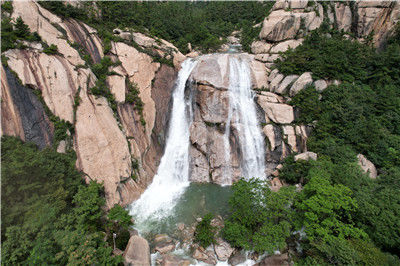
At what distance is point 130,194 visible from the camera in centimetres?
1328

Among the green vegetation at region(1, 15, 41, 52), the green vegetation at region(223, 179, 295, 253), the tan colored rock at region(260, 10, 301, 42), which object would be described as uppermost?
the tan colored rock at region(260, 10, 301, 42)

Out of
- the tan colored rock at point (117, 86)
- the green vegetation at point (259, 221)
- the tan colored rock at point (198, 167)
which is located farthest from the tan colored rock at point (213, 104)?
the green vegetation at point (259, 221)

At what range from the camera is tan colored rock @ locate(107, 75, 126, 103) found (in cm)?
1464

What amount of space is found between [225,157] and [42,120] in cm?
1455

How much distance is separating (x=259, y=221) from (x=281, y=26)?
2702 centimetres

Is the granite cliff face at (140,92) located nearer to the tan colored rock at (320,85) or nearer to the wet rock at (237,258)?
the tan colored rock at (320,85)

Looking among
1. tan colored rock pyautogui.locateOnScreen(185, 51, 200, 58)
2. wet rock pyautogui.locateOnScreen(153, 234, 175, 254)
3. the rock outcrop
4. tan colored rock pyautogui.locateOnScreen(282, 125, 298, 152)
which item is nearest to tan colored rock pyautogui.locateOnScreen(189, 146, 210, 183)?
the rock outcrop

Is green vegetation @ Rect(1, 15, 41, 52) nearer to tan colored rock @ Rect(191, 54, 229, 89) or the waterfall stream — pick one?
the waterfall stream

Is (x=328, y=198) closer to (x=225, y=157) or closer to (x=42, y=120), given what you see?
(x=225, y=157)

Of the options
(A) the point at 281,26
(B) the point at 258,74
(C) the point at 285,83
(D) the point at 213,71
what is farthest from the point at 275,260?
(A) the point at 281,26

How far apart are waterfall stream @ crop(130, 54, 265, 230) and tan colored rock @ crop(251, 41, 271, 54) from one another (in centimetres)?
745

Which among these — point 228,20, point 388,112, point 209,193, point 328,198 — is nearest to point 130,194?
point 209,193

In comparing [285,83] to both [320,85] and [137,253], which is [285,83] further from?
[137,253]

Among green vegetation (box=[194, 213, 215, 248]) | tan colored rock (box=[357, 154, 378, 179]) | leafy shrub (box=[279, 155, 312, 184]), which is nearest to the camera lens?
green vegetation (box=[194, 213, 215, 248])
